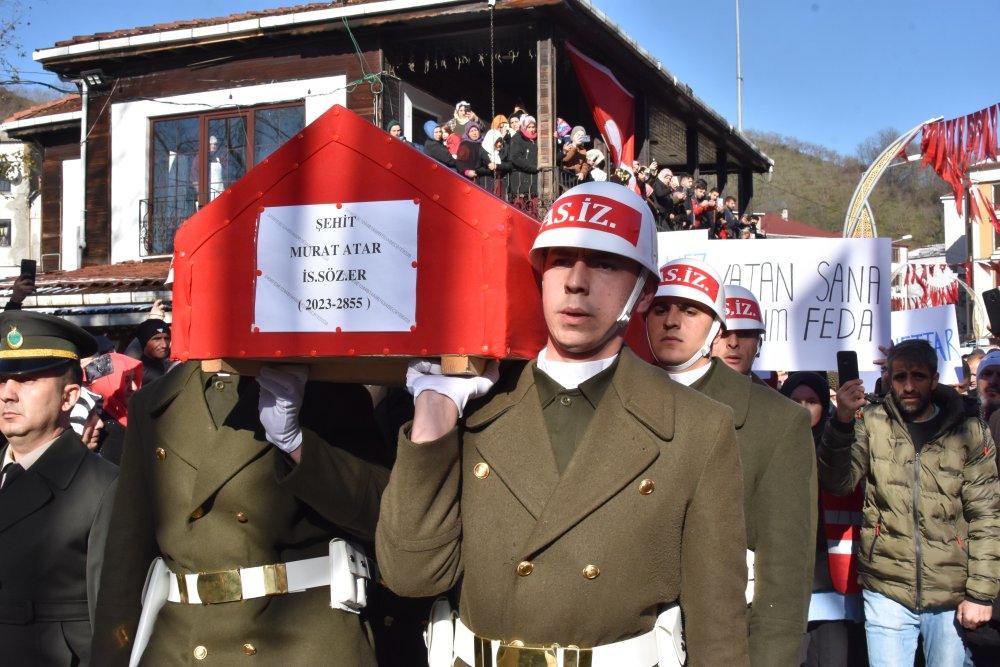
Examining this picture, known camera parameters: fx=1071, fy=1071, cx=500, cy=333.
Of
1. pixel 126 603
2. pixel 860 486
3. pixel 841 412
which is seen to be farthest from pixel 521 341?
pixel 860 486

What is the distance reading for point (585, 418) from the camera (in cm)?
272

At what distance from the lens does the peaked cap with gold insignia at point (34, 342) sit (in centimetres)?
403

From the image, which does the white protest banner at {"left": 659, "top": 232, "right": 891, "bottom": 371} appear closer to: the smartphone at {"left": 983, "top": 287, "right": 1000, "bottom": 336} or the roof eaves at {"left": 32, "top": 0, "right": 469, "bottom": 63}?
the smartphone at {"left": 983, "top": 287, "right": 1000, "bottom": 336}

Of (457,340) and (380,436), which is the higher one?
(457,340)

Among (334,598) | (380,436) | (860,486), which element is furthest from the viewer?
(860,486)

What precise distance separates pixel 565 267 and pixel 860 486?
3.87 m

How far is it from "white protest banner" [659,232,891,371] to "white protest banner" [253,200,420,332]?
181 inches

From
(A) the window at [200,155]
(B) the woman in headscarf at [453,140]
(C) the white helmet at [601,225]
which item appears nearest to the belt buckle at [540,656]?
(C) the white helmet at [601,225]

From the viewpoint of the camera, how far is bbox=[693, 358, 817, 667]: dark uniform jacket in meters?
3.42

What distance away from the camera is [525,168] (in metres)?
12.8

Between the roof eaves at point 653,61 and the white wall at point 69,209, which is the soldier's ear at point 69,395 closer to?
the roof eaves at point 653,61

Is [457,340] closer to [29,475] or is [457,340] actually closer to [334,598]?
[334,598]

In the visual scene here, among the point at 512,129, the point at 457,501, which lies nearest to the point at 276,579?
the point at 457,501

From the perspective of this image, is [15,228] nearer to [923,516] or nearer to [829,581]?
[829,581]
